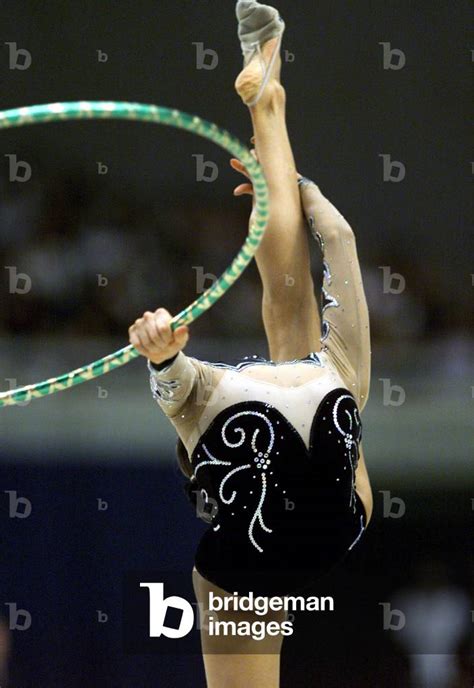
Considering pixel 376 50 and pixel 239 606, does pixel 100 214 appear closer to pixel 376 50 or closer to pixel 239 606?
pixel 376 50

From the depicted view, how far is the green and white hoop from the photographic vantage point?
181 centimetres

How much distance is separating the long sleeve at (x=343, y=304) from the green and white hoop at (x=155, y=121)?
44 cm

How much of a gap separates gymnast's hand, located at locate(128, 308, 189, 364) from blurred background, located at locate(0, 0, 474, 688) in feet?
4.85

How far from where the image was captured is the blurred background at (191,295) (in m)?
3.51

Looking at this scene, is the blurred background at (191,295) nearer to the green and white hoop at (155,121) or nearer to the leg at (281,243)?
the leg at (281,243)

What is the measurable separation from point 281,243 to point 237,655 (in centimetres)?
84

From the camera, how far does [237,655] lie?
2420mm

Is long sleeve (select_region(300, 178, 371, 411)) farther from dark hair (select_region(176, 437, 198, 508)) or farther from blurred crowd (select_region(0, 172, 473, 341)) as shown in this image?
blurred crowd (select_region(0, 172, 473, 341))

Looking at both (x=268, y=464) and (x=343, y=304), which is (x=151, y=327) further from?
(x=343, y=304)

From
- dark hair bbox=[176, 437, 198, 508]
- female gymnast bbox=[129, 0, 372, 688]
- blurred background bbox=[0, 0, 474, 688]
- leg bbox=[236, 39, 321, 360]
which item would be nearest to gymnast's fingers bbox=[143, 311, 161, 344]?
female gymnast bbox=[129, 0, 372, 688]

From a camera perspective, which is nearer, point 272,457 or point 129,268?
point 272,457

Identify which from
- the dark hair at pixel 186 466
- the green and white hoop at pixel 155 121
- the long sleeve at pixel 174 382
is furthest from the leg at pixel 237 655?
the green and white hoop at pixel 155 121

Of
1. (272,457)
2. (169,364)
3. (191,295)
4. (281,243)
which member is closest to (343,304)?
(281,243)

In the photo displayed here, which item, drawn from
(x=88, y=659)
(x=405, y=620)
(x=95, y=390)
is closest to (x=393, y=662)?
(x=405, y=620)
